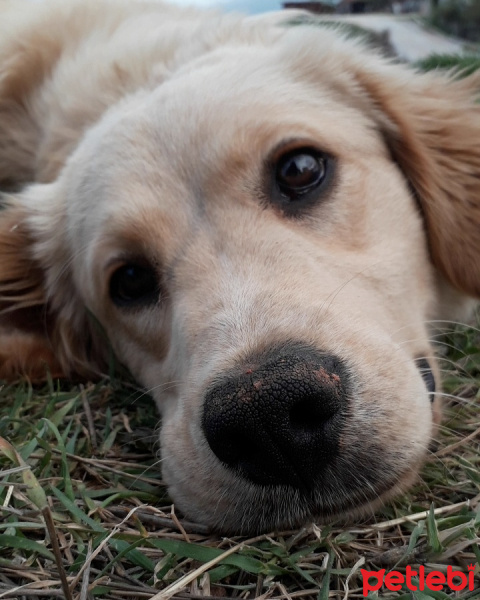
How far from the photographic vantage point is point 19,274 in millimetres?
3104

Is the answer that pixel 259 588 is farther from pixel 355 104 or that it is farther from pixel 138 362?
pixel 355 104

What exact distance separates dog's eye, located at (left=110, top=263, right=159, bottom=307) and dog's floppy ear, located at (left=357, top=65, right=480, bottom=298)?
1.10 m

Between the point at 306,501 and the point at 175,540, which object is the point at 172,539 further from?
the point at 306,501

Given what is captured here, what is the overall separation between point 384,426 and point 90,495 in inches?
31.5

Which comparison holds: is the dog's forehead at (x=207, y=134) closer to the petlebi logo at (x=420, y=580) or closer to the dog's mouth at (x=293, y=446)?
the dog's mouth at (x=293, y=446)

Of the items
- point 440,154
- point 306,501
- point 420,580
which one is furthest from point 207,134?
point 420,580

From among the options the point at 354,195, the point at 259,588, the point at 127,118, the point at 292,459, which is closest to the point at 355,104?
the point at 354,195

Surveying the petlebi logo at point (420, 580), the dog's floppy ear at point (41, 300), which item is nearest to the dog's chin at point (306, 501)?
the petlebi logo at point (420, 580)

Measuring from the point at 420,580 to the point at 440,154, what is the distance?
187cm

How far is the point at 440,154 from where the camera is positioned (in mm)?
2732

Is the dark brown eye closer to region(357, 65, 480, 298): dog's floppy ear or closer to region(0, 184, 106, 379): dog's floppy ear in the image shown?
region(357, 65, 480, 298): dog's floppy ear

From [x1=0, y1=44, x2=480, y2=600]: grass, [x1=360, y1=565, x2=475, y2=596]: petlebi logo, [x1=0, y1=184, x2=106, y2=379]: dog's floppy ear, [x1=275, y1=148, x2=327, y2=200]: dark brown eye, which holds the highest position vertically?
[x1=275, y1=148, x2=327, y2=200]: dark brown eye

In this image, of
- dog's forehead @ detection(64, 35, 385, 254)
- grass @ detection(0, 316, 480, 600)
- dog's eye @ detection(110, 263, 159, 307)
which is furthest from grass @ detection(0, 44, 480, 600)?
dog's forehead @ detection(64, 35, 385, 254)

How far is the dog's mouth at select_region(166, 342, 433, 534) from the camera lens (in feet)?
4.80
